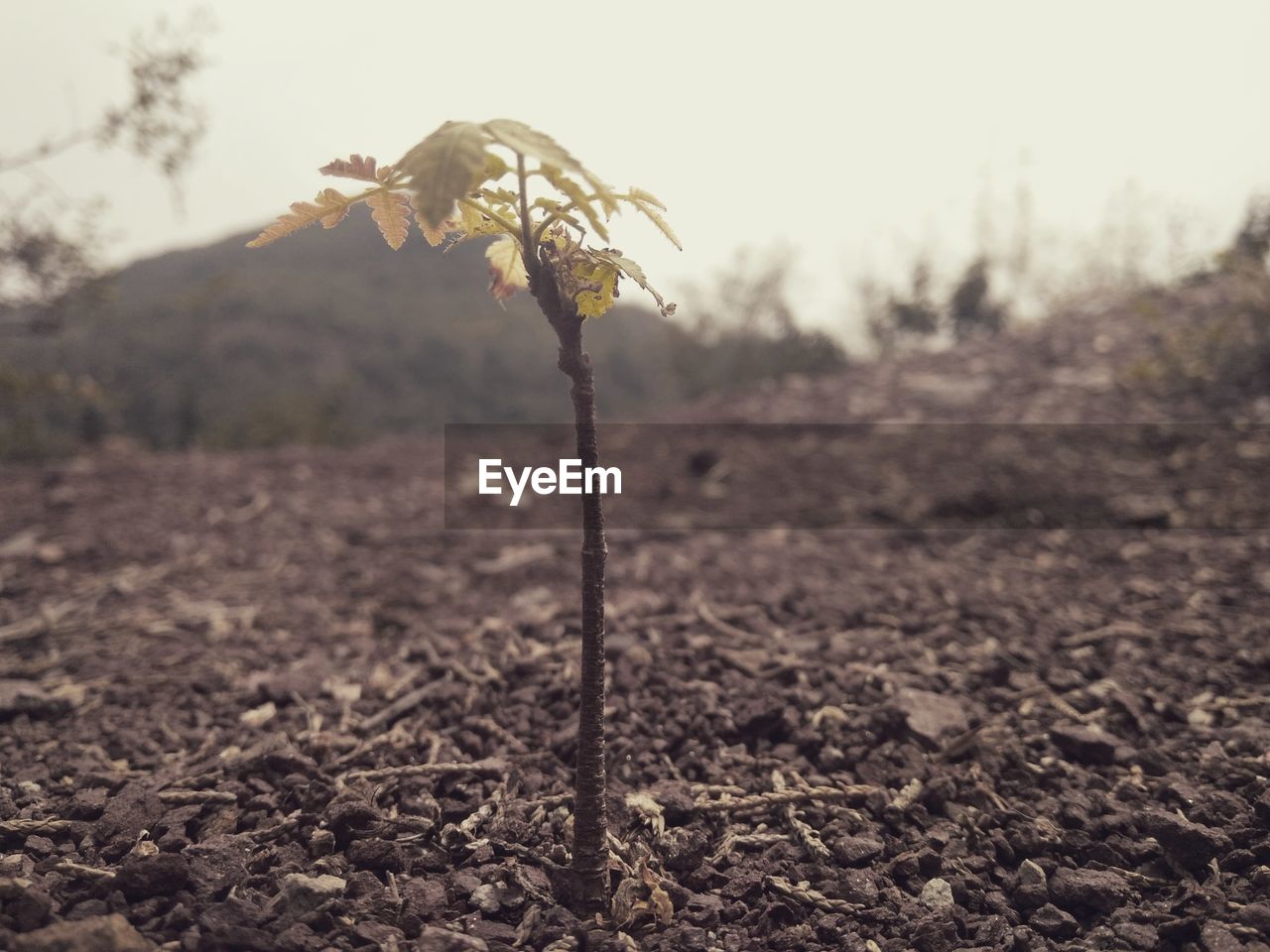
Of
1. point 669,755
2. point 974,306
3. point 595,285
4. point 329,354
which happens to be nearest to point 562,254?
point 595,285

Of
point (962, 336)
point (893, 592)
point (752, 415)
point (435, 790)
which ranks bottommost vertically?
point (435, 790)

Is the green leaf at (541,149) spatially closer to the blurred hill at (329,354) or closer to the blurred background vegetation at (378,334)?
the blurred background vegetation at (378,334)

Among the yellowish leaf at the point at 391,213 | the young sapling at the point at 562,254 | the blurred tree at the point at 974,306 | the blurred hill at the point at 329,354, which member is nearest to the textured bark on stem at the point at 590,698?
the young sapling at the point at 562,254

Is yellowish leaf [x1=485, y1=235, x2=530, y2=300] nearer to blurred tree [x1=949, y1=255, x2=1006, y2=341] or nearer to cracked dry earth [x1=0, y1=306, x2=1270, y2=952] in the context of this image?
cracked dry earth [x1=0, y1=306, x2=1270, y2=952]

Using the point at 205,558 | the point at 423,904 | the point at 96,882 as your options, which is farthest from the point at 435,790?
the point at 205,558

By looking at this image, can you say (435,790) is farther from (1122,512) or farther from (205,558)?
(1122,512)

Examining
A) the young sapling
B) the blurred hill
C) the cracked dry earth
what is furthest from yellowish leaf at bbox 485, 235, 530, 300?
the blurred hill
